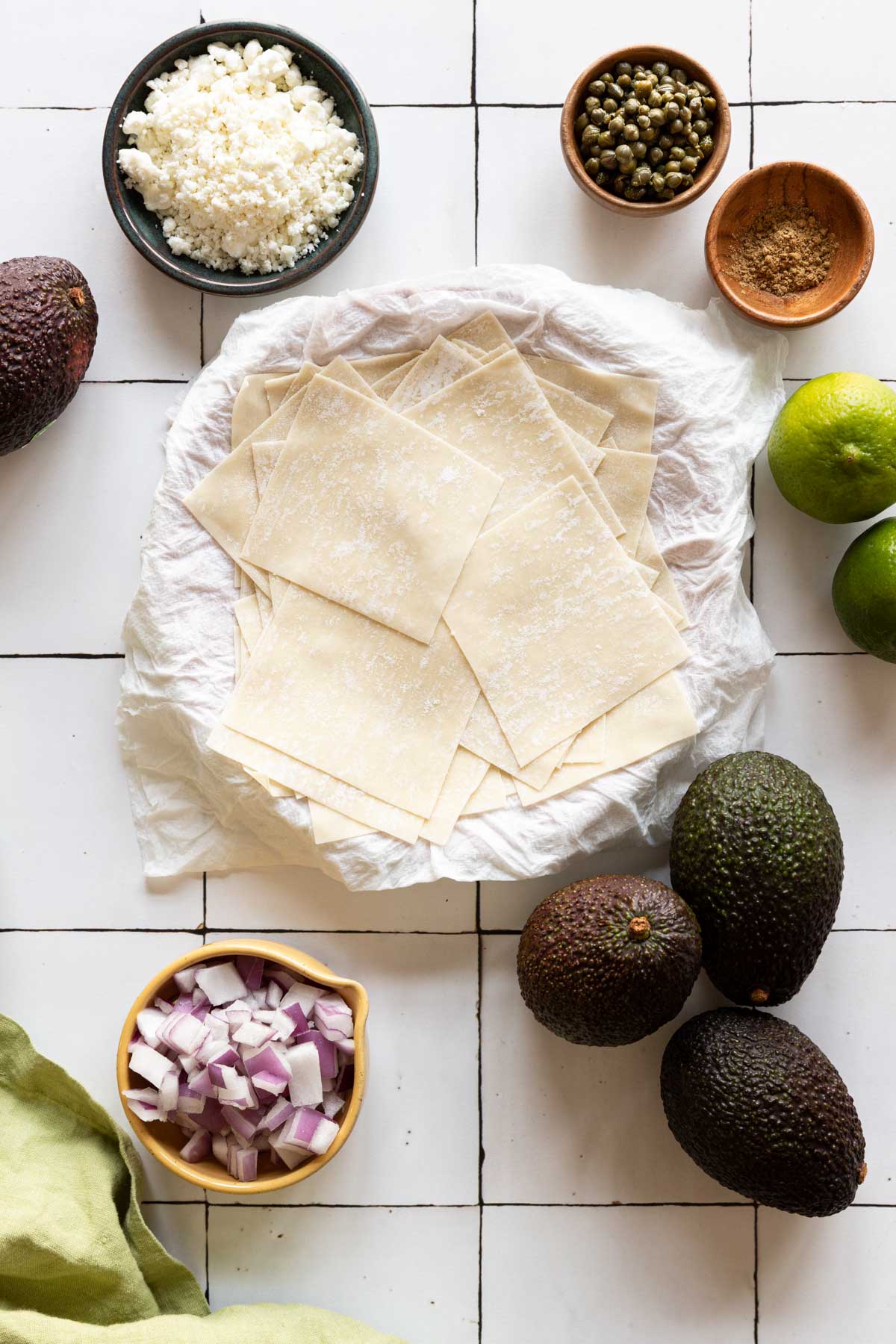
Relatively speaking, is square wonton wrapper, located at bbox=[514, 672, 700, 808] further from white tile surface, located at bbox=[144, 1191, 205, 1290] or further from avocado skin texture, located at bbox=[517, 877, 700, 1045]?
white tile surface, located at bbox=[144, 1191, 205, 1290]

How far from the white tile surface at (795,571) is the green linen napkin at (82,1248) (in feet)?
3.21

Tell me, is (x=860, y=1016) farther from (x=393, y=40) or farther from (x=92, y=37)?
(x=92, y=37)

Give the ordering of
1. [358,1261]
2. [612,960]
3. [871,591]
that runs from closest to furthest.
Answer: [612,960], [871,591], [358,1261]

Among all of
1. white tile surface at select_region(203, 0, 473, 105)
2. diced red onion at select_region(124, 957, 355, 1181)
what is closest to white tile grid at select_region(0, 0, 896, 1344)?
white tile surface at select_region(203, 0, 473, 105)

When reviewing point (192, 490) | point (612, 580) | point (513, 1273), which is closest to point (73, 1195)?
point (513, 1273)

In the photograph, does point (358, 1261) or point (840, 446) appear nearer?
point (840, 446)

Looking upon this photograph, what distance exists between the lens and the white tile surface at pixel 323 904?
4.30ft

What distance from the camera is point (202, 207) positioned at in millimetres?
1215

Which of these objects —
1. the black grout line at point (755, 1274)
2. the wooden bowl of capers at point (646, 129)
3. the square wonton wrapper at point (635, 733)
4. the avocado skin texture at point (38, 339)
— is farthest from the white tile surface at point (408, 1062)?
the wooden bowl of capers at point (646, 129)

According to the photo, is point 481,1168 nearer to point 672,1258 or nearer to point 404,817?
point 672,1258

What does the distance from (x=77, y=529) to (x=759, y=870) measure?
92 centimetres

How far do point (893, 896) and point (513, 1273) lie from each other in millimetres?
666

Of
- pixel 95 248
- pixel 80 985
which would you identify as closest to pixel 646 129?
pixel 95 248

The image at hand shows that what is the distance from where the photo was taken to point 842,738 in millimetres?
1334
